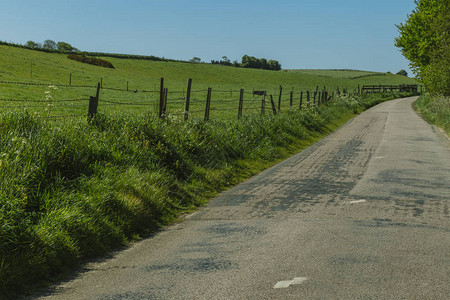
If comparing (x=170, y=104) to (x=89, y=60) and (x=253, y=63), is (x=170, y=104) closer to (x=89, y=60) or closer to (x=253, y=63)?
(x=89, y=60)

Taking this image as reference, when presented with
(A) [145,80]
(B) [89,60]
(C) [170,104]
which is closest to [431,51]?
(C) [170,104]

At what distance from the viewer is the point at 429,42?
42.5 metres

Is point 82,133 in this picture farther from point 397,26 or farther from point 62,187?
point 397,26

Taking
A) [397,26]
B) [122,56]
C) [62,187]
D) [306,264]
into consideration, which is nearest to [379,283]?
[306,264]

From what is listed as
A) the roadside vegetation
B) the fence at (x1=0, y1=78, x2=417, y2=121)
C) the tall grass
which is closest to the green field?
the fence at (x1=0, y1=78, x2=417, y2=121)

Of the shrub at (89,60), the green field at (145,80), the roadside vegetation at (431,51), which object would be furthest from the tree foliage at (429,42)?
the shrub at (89,60)

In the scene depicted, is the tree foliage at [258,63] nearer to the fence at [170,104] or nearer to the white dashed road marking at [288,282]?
the fence at [170,104]

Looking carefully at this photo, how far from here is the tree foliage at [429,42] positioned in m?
32.7

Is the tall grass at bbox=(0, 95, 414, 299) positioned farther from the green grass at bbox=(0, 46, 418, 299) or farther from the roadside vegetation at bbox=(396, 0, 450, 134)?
the roadside vegetation at bbox=(396, 0, 450, 134)

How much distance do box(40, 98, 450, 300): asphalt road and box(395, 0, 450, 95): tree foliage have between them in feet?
82.0

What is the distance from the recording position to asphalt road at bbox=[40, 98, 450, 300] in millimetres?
4484

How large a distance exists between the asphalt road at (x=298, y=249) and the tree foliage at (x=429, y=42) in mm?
25002

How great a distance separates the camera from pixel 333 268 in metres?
4.93

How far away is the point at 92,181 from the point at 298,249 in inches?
133
